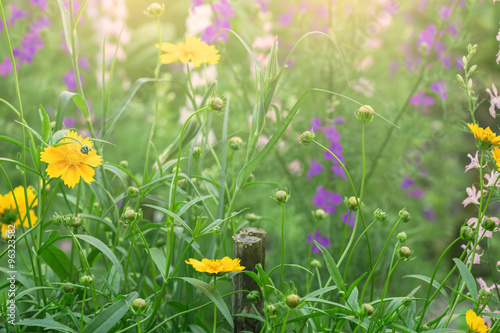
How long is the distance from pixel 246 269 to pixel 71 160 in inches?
12.3

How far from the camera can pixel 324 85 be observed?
1.66 m

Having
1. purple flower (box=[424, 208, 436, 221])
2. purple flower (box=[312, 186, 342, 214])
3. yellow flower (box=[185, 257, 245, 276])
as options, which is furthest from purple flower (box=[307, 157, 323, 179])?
purple flower (box=[424, 208, 436, 221])

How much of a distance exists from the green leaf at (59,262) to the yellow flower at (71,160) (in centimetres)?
17

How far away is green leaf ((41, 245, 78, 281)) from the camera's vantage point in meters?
0.77

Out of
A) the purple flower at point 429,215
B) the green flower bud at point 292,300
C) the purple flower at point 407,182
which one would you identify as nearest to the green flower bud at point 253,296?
the green flower bud at point 292,300

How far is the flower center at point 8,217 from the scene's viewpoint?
2.51 feet

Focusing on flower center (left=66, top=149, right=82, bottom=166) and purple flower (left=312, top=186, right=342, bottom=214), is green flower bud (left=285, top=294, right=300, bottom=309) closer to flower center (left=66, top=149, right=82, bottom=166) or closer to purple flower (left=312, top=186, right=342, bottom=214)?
flower center (left=66, top=149, right=82, bottom=166)

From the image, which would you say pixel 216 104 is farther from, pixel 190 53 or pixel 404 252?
pixel 404 252

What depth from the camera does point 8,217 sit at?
2.51 feet

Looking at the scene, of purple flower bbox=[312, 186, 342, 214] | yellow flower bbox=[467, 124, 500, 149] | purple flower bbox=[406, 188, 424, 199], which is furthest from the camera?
purple flower bbox=[406, 188, 424, 199]

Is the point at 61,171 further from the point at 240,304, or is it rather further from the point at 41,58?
the point at 41,58

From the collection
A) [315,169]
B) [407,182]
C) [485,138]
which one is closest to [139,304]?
[485,138]

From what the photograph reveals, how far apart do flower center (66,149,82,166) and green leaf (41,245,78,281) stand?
0.18 metres

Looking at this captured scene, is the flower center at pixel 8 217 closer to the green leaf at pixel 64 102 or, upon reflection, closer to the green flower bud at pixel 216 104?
the green leaf at pixel 64 102
